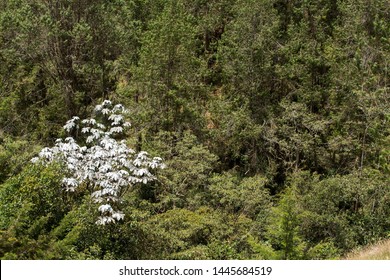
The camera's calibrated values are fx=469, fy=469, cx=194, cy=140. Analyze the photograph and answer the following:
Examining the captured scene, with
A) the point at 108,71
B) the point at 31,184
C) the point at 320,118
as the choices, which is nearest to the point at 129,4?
the point at 108,71

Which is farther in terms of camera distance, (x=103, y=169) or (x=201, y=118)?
(x=201, y=118)

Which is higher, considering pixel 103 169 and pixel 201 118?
pixel 103 169

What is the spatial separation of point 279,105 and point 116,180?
9696 mm

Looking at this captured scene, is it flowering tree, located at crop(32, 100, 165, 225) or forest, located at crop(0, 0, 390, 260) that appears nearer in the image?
flowering tree, located at crop(32, 100, 165, 225)

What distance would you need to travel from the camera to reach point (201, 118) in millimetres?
19953

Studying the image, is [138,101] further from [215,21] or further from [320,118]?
[320,118]

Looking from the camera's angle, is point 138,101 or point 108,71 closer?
point 138,101

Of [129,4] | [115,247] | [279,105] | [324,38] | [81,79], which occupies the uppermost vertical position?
[129,4]

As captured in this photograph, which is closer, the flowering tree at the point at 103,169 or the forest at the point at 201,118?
the flowering tree at the point at 103,169

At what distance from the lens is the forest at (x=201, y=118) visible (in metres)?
14.9

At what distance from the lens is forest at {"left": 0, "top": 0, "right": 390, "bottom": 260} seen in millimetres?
14867

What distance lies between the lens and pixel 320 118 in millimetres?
21094
